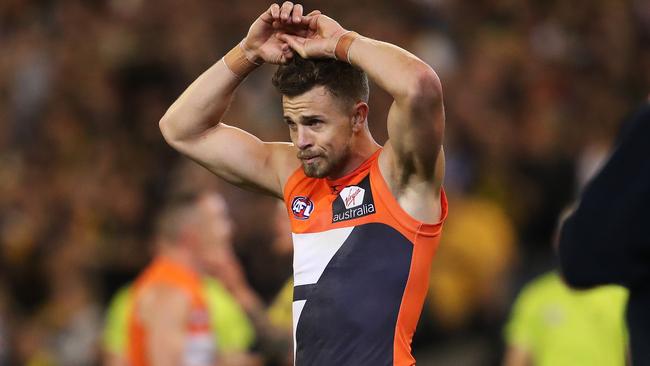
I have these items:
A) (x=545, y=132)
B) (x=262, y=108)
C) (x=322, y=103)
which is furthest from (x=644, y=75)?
(x=322, y=103)

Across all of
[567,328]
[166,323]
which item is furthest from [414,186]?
[567,328]

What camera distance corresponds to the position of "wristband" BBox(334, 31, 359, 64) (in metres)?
4.02

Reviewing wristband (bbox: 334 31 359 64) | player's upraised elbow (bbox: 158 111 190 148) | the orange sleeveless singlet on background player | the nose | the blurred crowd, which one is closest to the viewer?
wristband (bbox: 334 31 359 64)

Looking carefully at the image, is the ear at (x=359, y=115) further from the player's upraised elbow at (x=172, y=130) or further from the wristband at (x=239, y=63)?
the player's upraised elbow at (x=172, y=130)

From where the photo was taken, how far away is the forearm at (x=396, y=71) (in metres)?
3.91

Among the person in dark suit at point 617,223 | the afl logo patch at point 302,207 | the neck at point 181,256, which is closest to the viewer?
the person in dark suit at point 617,223

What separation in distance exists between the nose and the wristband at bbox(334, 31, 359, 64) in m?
0.30

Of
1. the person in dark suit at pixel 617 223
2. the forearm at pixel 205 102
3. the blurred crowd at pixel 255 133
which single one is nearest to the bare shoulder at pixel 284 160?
the forearm at pixel 205 102

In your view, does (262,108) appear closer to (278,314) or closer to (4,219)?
(4,219)

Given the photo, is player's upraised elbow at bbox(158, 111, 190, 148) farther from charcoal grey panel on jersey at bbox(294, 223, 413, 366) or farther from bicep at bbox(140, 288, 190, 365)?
bicep at bbox(140, 288, 190, 365)

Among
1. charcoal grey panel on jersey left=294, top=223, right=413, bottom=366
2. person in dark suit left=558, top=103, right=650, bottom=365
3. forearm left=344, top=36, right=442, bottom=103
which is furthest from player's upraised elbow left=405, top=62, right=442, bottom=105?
person in dark suit left=558, top=103, right=650, bottom=365

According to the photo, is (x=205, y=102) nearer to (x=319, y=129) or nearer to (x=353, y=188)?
(x=319, y=129)

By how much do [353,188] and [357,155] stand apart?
0.17 m

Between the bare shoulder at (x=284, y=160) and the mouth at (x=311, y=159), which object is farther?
the bare shoulder at (x=284, y=160)
